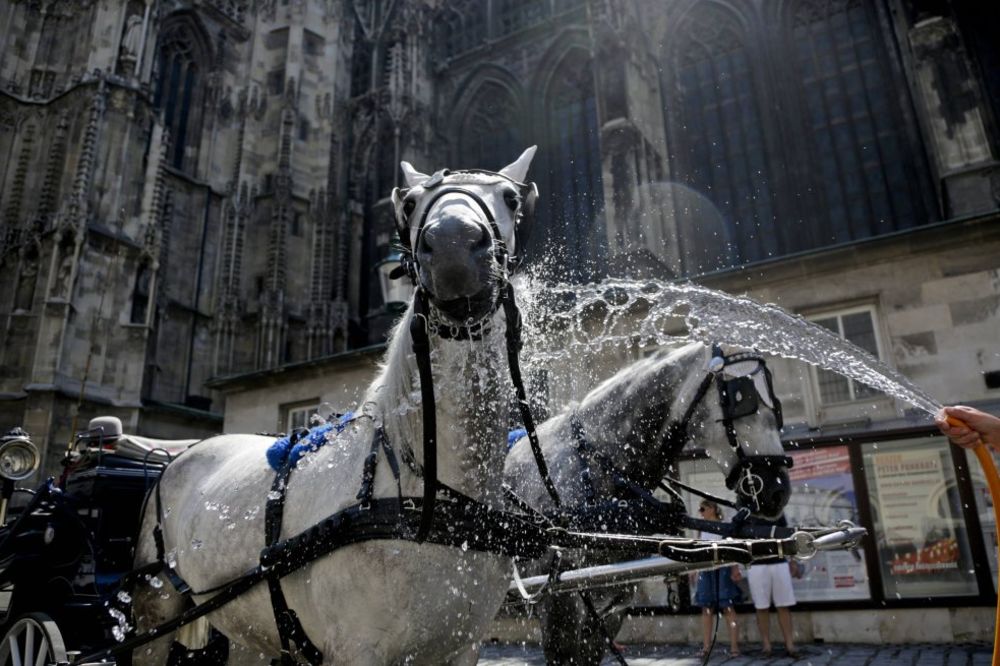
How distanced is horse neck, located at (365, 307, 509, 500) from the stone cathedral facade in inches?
436

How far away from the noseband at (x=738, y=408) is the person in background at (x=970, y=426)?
4.11 ft

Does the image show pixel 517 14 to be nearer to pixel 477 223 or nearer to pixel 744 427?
pixel 744 427

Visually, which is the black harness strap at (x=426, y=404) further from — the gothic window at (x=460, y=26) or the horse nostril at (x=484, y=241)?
the gothic window at (x=460, y=26)

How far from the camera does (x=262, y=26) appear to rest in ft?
91.8

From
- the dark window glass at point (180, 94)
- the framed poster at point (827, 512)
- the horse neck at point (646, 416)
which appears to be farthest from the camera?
the dark window glass at point (180, 94)

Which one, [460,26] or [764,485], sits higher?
[460,26]

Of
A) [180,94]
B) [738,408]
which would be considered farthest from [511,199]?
[180,94]

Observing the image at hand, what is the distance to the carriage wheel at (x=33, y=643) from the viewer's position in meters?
3.56

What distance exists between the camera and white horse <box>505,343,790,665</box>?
11.1 feet

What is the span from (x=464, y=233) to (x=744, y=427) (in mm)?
2244

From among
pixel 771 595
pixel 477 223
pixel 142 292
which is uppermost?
pixel 142 292

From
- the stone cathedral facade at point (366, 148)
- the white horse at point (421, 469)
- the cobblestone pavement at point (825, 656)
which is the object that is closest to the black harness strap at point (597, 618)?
the white horse at point (421, 469)

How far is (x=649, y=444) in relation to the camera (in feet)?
12.1

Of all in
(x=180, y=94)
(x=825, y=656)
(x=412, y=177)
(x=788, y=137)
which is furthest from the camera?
(x=180, y=94)
